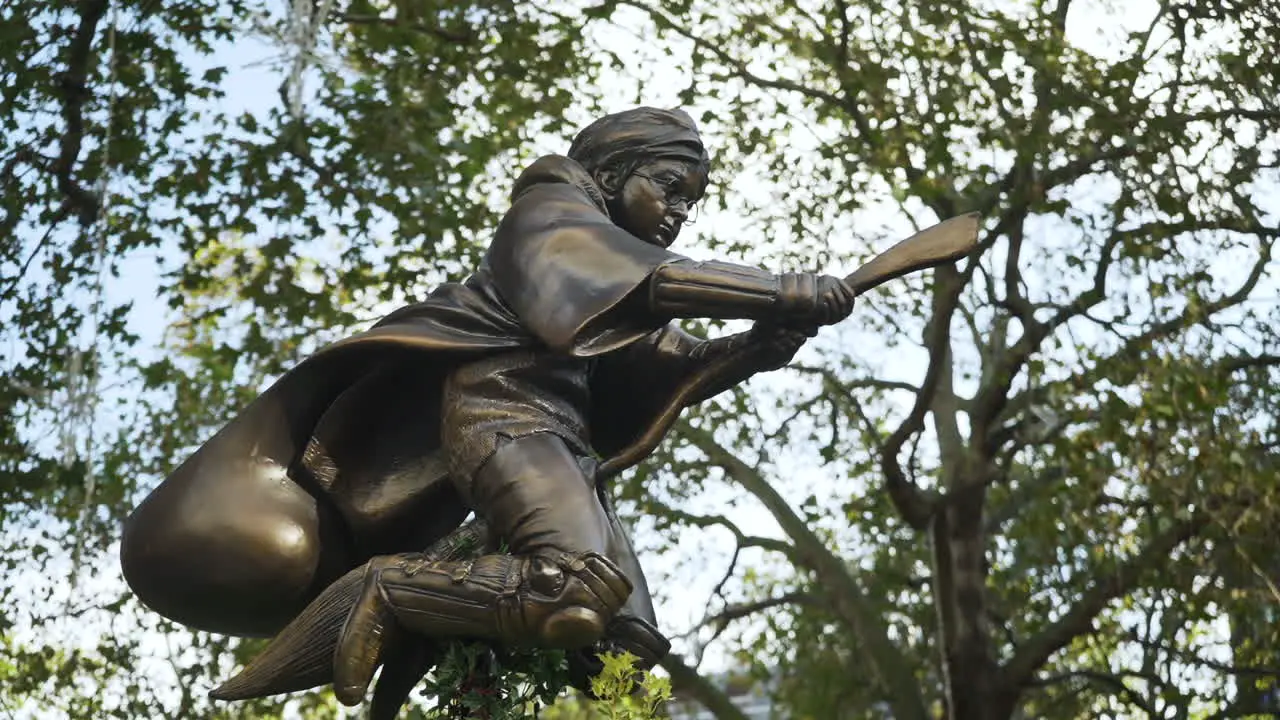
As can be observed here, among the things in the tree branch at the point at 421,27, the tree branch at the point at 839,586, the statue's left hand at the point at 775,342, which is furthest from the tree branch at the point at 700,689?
the statue's left hand at the point at 775,342

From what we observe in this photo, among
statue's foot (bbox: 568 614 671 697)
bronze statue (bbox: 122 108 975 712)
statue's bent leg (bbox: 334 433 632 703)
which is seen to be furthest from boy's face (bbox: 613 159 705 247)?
statue's foot (bbox: 568 614 671 697)

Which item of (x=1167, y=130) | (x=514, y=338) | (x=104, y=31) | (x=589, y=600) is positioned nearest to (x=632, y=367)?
(x=514, y=338)

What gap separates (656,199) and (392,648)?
113 cm

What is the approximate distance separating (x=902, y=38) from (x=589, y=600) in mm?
9349

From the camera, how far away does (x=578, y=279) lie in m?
3.58

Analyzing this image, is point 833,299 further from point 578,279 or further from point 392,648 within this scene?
point 392,648

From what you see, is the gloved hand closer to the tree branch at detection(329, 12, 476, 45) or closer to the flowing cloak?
the flowing cloak

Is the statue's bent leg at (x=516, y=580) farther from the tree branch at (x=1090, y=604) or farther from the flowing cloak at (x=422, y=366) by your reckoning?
the tree branch at (x=1090, y=604)

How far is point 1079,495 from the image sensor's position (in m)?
11.8

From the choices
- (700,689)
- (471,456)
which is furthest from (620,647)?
(700,689)

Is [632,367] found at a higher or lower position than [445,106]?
lower

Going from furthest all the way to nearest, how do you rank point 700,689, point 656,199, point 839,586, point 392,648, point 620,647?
point 839,586
point 700,689
point 656,199
point 620,647
point 392,648

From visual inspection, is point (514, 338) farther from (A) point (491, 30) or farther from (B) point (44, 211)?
(A) point (491, 30)

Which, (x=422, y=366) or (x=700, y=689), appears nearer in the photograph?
(x=422, y=366)
